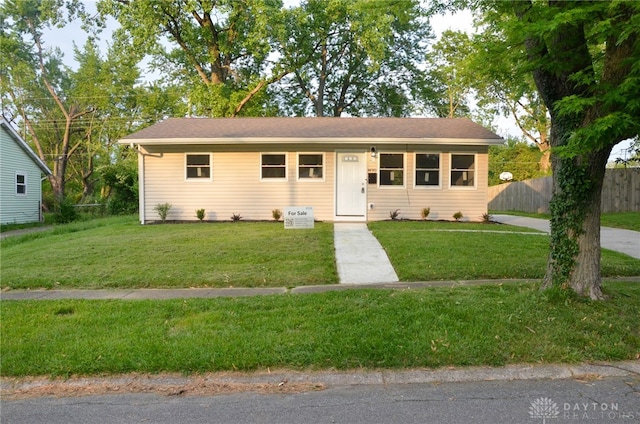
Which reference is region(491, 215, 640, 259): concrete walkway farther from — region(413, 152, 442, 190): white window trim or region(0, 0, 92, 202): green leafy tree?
region(0, 0, 92, 202): green leafy tree

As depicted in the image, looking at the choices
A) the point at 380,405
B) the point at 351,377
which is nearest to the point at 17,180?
the point at 351,377

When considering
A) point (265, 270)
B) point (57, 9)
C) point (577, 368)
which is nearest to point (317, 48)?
point (57, 9)

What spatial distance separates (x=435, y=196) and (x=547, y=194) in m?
9.75

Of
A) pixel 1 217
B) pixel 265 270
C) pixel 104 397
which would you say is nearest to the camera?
pixel 104 397

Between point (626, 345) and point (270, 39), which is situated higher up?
point (270, 39)

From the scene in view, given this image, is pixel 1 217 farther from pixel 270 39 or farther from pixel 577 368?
pixel 577 368

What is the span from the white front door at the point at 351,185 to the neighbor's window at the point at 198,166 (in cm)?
462

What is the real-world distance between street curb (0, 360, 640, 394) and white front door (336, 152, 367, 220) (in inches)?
424

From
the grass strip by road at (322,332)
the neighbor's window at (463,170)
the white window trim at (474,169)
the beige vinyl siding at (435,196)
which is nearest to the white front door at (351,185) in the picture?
the beige vinyl siding at (435,196)

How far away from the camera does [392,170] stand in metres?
14.4

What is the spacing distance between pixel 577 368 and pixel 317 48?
87.8ft

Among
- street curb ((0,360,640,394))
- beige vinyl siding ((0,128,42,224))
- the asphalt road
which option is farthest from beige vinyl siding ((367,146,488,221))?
beige vinyl siding ((0,128,42,224))

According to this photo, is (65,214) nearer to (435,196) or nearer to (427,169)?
(427,169)

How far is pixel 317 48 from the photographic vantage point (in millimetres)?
27484
